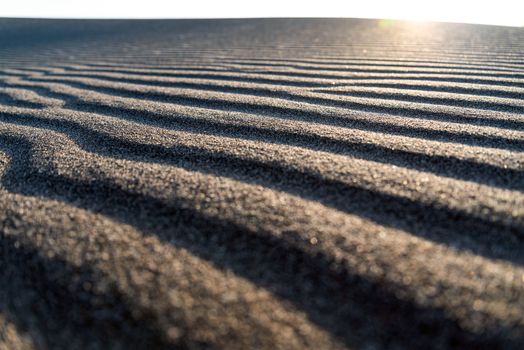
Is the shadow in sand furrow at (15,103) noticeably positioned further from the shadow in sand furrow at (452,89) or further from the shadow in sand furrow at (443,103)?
the shadow in sand furrow at (452,89)

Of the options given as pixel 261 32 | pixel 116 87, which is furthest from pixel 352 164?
pixel 261 32

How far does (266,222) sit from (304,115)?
776mm

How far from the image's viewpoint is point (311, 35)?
4.76 m

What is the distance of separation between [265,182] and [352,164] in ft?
0.81

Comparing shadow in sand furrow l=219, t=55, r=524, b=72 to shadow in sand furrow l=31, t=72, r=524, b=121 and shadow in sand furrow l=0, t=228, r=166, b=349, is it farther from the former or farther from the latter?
shadow in sand furrow l=0, t=228, r=166, b=349

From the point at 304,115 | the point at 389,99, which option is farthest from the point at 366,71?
the point at 304,115

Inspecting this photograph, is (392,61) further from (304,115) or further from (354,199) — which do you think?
(354,199)

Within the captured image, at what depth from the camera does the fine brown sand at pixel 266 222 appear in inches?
21.8

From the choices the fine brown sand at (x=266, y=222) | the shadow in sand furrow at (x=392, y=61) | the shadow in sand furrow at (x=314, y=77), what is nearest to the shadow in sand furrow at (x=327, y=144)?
the fine brown sand at (x=266, y=222)

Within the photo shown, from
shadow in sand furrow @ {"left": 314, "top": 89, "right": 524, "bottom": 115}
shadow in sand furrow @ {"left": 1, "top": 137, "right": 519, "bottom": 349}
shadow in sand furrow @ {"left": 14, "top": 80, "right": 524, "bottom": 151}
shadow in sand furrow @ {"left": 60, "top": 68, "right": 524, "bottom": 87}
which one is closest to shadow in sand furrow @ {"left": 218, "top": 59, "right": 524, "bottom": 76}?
shadow in sand furrow @ {"left": 60, "top": 68, "right": 524, "bottom": 87}

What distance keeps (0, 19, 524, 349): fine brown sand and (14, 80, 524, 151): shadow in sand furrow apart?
10mm

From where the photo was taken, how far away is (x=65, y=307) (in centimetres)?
60

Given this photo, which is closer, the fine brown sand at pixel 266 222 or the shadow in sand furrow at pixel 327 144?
the fine brown sand at pixel 266 222

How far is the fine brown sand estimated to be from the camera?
0.55 m
